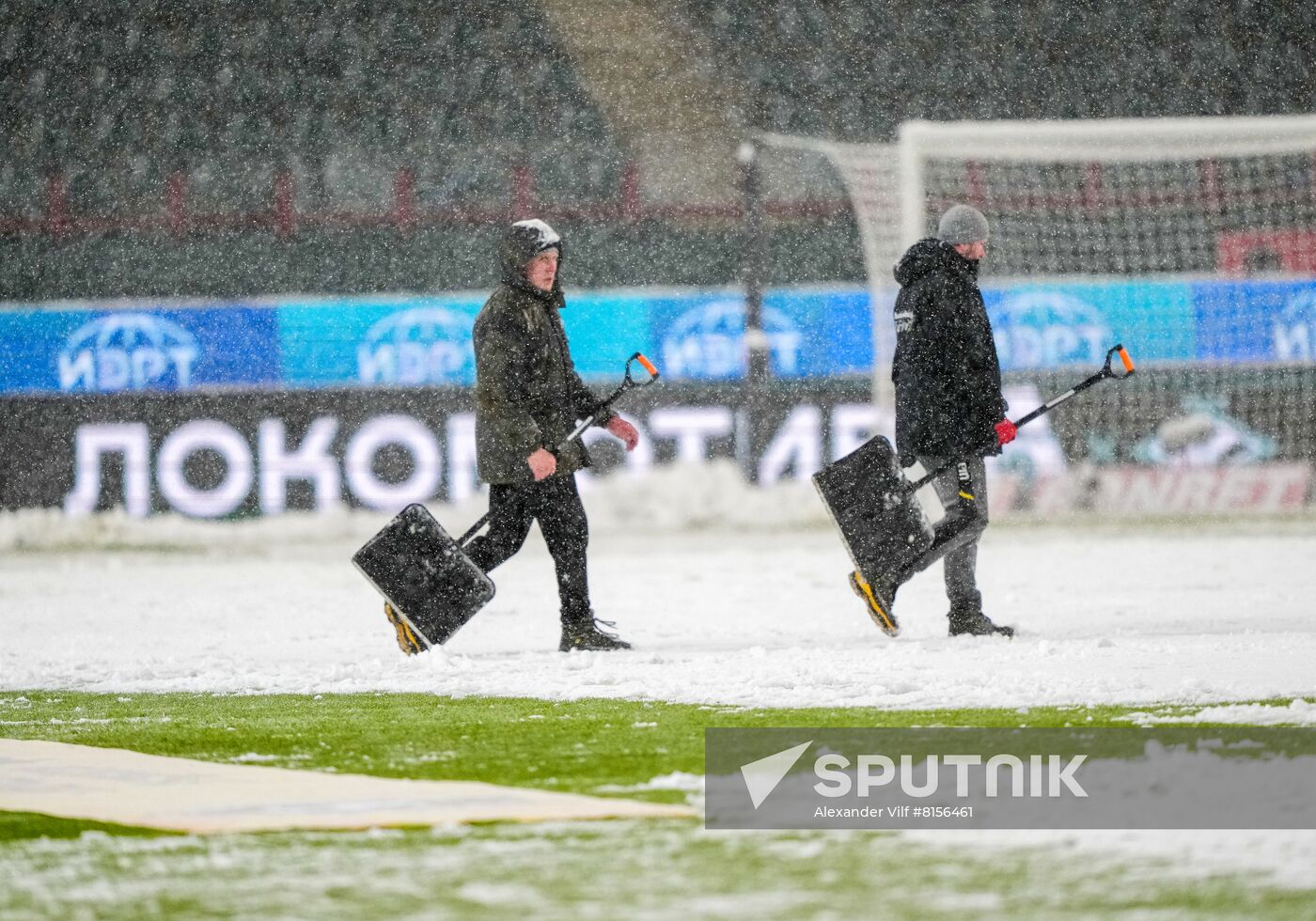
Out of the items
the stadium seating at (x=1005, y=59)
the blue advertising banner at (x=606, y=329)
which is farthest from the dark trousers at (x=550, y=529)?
the stadium seating at (x=1005, y=59)

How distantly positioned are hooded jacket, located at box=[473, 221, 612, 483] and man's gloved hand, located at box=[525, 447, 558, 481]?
0.08ft

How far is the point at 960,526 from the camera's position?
5.95m

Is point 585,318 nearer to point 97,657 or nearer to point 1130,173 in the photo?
point 1130,173

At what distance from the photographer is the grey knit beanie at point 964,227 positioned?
6.07 metres

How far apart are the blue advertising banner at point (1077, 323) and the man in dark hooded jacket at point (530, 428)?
25.3 feet

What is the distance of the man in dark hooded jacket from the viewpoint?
580 cm

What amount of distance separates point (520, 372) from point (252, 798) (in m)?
2.51

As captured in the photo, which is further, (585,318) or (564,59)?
(564,59)

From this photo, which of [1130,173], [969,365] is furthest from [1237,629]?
[1130,173]

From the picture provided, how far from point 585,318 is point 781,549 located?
10.9 ft

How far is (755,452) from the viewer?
1338 centimetres
